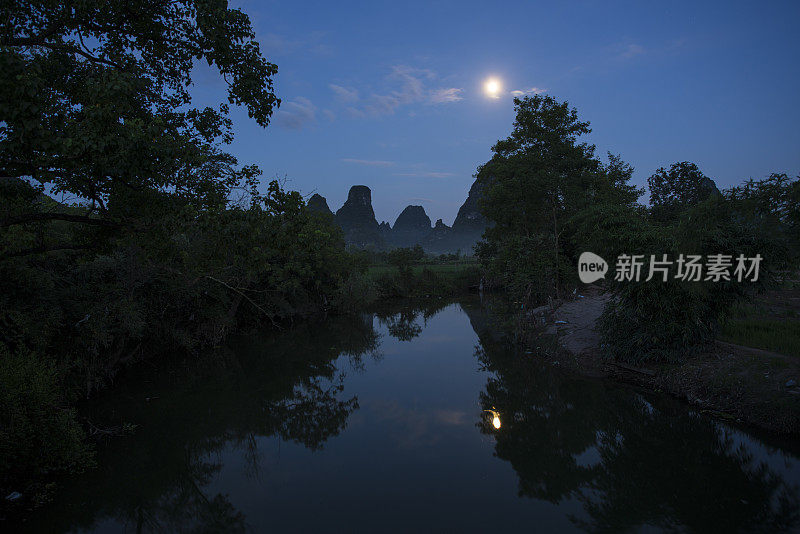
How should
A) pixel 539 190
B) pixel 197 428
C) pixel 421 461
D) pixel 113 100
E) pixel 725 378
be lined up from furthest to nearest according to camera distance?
pixel 539 190, pixel 197 428, pixel 725 378, pixel 421 461, pixel 113 100

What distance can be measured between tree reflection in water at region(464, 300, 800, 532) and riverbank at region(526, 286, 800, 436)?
565 millimetres

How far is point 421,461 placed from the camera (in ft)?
24.5

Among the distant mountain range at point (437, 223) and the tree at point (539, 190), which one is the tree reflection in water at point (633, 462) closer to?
the tree at point (539, 190)

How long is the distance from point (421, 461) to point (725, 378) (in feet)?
23.9

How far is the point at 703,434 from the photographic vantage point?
796 cm

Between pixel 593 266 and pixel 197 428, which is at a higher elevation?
pixel 593 266

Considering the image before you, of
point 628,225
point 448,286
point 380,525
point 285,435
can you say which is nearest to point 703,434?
point 628,225

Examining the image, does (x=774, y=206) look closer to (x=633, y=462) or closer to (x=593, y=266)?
(x=593, y=266)

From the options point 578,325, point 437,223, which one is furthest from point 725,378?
point 437,223

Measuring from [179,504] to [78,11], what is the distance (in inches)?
306

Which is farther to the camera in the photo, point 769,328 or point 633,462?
point 769,328

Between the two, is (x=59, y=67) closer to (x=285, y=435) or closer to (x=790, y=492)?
(x=285, y=435)

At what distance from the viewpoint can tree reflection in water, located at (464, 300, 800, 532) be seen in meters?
5.64

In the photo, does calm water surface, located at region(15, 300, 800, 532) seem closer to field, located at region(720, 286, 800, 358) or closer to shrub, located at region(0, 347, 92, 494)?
shrub, located at region(0, 347, 92, 494)
